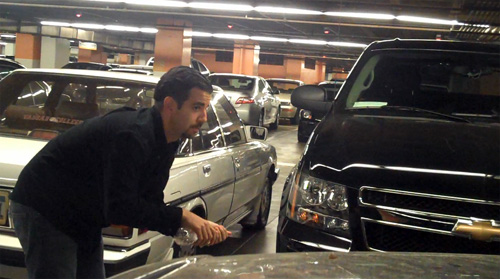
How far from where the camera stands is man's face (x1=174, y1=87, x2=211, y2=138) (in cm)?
267

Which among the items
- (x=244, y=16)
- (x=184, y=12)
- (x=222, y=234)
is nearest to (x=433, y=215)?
(x=222, y=234)

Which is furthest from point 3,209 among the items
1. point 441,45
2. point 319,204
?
point 441,45

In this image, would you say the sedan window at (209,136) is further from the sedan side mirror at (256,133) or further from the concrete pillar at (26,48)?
the concrete pillar at (26,48)

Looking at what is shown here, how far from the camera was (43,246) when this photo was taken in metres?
2.63

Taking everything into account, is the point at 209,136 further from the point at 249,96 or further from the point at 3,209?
the point at 249,96

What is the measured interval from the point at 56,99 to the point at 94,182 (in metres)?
2.77

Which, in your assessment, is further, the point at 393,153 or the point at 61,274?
the point at 393,153

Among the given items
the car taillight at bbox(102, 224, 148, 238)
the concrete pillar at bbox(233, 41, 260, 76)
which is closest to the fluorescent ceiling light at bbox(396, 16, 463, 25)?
the car taillight at bbox(102, 224, 148, 238)

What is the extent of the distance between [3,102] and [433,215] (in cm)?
355

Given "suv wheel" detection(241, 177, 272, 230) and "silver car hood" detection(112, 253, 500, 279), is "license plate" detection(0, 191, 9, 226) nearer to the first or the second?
"silver car hood" detection(112, 253, 500, 279)

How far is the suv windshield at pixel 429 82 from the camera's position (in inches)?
185

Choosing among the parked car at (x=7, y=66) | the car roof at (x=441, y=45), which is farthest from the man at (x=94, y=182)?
the parked car at (x=7, y=66)

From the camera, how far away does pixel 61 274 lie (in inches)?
104

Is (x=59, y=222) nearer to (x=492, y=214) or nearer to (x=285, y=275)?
(x=285, y=275)
